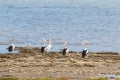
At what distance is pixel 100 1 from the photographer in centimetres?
11469

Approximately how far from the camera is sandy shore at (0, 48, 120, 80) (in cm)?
2880

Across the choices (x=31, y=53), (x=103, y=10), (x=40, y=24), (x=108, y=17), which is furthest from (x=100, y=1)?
(x=31, y=53)

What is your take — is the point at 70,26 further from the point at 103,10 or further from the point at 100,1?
the point at 100,1

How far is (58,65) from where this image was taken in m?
31.3

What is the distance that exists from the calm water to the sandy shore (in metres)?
5.58

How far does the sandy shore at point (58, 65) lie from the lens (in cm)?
2880

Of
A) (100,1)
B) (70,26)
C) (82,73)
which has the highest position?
(100,1)

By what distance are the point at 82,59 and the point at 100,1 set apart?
3209 inches

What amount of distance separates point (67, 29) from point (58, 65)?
27.7 metres

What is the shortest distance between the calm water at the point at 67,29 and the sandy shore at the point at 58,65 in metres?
5.58

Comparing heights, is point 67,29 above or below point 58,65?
above

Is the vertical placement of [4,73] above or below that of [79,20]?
below

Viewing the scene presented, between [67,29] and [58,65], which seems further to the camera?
[67,29]

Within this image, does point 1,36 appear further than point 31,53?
Yes
